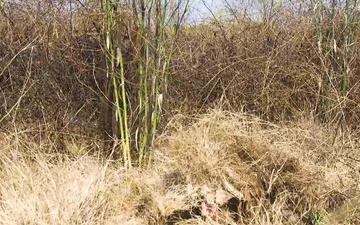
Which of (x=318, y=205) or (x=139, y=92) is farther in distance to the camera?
(x=139, y=92)

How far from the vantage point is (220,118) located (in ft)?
13.7

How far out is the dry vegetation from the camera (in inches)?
135

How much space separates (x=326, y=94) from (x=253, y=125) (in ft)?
5.28

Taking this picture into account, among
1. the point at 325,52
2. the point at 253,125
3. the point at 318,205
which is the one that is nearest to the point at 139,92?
the point at 253,125

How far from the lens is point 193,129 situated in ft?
13.2

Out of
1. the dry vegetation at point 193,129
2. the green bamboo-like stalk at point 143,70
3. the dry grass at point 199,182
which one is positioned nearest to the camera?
the dry grass at point 199,182

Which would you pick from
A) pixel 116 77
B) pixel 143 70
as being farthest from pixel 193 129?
pixel 116 77

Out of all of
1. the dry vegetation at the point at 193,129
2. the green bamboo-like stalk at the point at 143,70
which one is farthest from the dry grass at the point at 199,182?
the green bamboo-like stalk at the point at 143,70

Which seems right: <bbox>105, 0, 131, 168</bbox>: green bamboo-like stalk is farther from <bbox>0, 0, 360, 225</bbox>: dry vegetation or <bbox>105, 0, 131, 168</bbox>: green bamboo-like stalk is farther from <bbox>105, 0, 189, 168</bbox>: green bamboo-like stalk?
<bbox>0, 0, 360, 225</bbox>: dry vegetation

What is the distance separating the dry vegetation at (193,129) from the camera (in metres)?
3.42

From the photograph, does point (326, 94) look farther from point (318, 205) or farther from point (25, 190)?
point (25, 190)

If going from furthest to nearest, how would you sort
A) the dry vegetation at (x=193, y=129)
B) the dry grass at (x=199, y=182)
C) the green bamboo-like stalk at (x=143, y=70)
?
the green bamboo-like stalk at (x=143, y=70) → the dry vegetation at (x=193, y=129) → the dry grass at (x=199, y=182)

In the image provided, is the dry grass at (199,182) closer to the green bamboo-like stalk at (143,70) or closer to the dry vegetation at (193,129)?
the dry vegetation at (193,129)

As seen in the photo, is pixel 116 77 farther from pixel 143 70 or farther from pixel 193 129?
pixel 193 129
